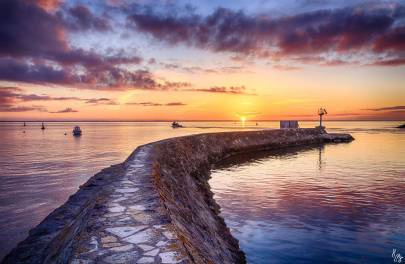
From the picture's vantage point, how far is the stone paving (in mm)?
4285

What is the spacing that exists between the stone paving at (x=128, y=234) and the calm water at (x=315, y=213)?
15.2 feet

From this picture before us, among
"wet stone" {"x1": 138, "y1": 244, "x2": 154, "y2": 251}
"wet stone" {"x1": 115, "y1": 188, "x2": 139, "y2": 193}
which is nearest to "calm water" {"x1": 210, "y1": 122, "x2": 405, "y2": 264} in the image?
"wet stone" {"x1": 115, "y1": 188, "x2": 139, "y2": 193}

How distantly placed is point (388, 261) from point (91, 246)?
9.05 metres

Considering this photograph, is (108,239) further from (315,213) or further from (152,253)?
(315,213)

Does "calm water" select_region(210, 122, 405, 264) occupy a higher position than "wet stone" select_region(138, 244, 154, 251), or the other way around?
"wet stone" select_region(138, 244, 154, 251)

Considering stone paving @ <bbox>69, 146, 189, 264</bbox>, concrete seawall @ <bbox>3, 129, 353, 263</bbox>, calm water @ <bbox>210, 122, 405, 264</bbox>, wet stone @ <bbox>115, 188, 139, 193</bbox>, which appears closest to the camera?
stone paving @ <bbox>69, 146, 189, 264</bbox>

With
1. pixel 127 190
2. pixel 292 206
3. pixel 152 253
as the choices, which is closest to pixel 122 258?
pixel 152 253

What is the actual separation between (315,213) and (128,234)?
1073cm

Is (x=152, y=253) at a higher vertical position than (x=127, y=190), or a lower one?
lower

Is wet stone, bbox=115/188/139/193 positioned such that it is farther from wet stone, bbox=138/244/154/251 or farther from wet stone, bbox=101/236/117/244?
wet stone, bbox=138/244/154/251

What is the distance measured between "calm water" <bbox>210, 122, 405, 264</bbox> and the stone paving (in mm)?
4643

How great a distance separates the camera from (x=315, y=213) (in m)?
13.4

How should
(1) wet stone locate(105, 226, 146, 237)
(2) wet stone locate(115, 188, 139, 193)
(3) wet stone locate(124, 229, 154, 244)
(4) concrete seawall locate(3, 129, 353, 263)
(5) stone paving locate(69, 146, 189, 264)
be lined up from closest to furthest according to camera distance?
(5) stone paving locate(69, 146, 189, 264) → (4) concrete seawall locate(3, 129, 353, 263) → (3) wet stone locate(124, 229, 154, 244) → (1) wet stone locate(105, 226, 146, 237) → (2) wet stone locate(115, 188, 139, 193)

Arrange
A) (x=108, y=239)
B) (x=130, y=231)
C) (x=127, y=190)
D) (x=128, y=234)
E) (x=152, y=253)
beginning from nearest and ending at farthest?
1. (x=152, y=253)
2. (x=108, y=239)
3. (x=128, y=234)
4. (x=130, y=231)
5. (x=127, y=190)
